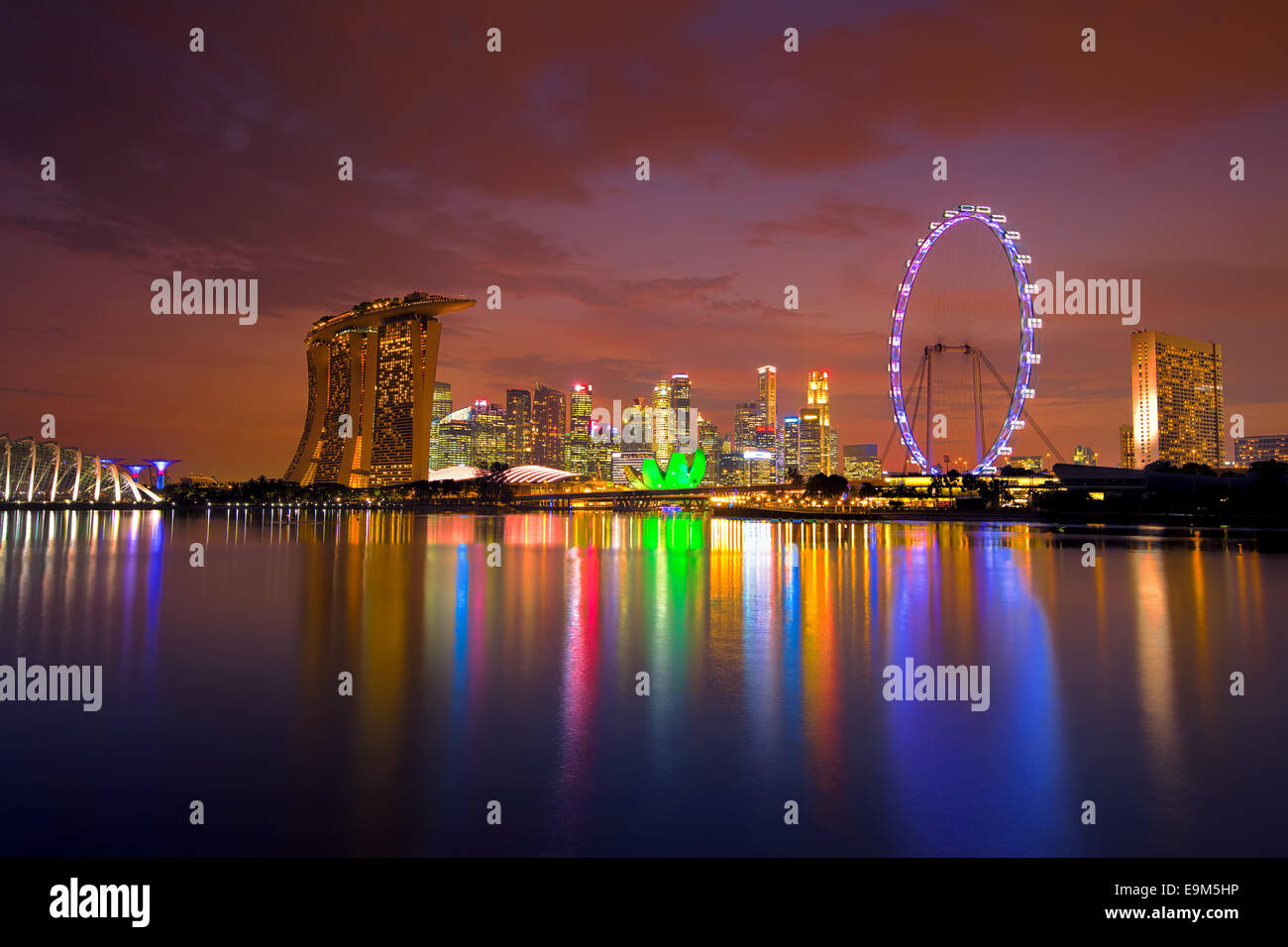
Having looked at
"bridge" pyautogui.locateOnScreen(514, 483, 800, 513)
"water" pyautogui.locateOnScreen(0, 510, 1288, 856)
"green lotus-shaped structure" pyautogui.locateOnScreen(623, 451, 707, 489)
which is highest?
"green lotus-shaped structure" pyautogui.locateOnScreen(623, 451, 707, 489)

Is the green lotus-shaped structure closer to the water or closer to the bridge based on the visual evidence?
the bridge

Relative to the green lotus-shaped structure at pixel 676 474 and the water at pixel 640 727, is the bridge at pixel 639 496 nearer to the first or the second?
the green lotus-shaped structure at pixel 676 474

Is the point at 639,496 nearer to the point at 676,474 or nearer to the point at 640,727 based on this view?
the point at 676,474

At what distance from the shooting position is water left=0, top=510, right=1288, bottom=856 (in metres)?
8.27

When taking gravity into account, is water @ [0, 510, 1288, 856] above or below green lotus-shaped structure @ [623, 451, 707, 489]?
below

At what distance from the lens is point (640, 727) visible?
38.4 ft

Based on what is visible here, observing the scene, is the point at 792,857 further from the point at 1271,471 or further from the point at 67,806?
the point at 1271,471

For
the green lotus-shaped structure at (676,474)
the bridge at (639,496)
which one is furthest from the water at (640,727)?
the green lotus-shaped structure at (676,474)

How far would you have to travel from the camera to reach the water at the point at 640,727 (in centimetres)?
827

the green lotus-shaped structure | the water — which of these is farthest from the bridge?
the water
